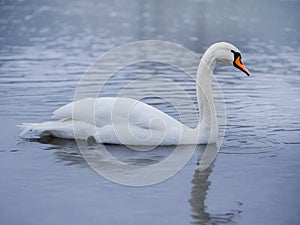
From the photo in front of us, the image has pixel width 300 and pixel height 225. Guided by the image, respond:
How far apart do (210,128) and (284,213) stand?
2.29 meters

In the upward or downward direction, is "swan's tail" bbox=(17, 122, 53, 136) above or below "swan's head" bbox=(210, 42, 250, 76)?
below

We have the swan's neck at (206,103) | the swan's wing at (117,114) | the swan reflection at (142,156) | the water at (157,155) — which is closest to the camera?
the water at (157,155)

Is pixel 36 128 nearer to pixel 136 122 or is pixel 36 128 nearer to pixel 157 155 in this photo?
pixel 136 122

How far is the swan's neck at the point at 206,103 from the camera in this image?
26.2 feet

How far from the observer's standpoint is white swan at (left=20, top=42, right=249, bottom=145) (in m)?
7.78

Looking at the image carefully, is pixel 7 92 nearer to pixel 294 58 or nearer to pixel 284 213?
pixel 284 213

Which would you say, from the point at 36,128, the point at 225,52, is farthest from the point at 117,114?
the point at 225,52

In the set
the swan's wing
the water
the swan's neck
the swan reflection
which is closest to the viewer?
the water

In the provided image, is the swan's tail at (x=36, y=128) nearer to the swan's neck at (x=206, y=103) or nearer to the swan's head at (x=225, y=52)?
the swan's neck at (x=206, y=103)

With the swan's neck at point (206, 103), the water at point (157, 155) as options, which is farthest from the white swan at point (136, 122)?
the water at point (157, 155)

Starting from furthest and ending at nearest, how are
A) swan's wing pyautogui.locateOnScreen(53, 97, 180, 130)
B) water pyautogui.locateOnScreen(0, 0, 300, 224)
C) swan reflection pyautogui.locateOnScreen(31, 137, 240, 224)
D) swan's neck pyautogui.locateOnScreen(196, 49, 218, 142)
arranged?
swan's neck pyautogui.locateOnScreen(196, 49, 218, 142) → swan's wing pyautogui.locateOnScreen(53, 97, 180, 130) → swan reflection pyautogui.locateOnScreen(31, 137, 240, 224) → water pyautogui.locateOnScreen(0, 0, 300, 224)

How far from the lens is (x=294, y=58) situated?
50.3 ft

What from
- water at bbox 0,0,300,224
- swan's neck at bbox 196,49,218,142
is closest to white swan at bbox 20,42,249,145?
swan's neck at bbox 196,49,218,142

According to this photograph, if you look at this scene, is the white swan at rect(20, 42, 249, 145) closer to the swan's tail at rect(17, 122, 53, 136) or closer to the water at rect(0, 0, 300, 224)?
the swan's tail at rect(17, 122, 53, 136)
